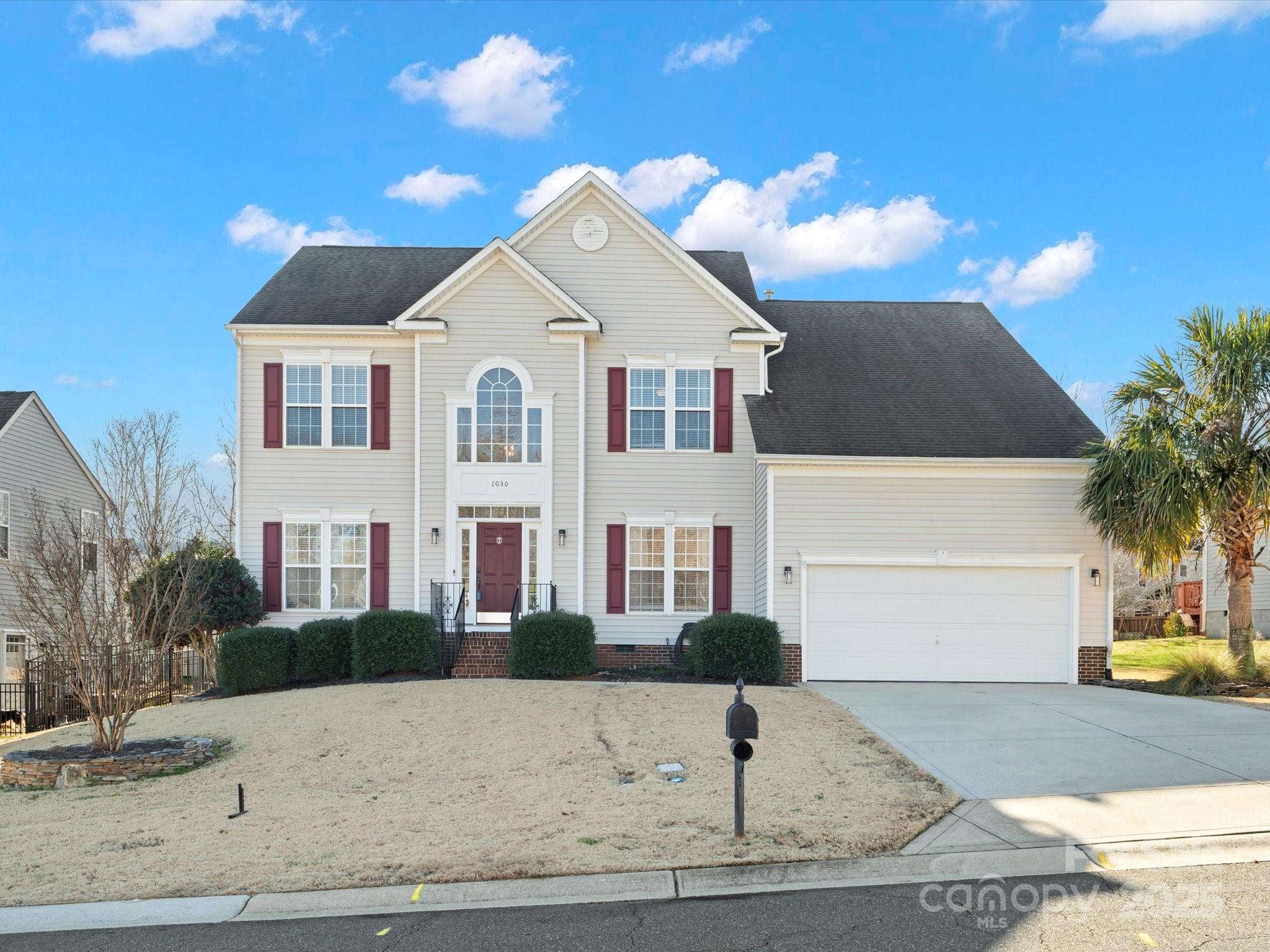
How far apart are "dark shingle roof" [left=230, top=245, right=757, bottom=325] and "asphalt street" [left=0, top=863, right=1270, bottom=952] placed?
1420 cm

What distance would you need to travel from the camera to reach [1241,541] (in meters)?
17.1

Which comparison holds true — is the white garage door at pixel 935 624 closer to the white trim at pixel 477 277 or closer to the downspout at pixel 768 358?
the downspout at pixel 768 358

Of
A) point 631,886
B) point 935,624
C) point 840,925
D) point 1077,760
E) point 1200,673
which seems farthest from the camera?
point 935,624

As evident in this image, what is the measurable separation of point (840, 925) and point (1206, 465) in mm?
13007

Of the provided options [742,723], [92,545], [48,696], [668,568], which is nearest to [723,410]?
[668,568]

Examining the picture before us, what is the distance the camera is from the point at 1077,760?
36.3 feet

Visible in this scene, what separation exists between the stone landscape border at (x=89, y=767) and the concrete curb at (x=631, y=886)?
4.41m

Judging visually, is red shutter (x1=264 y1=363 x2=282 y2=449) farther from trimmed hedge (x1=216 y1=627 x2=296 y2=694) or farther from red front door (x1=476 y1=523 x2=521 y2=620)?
red front door (x1=476 y1=523 x2=521 y2=620)

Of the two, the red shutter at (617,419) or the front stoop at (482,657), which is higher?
the red shutter at (617,419)

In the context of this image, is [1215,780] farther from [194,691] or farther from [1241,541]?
[194,691]

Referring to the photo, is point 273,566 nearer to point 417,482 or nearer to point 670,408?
point 417,482

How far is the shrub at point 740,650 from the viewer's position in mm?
16969

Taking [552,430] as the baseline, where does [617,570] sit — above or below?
below

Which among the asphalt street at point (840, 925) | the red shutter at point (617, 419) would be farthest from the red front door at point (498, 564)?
the asphalt street at point (840, 925)
